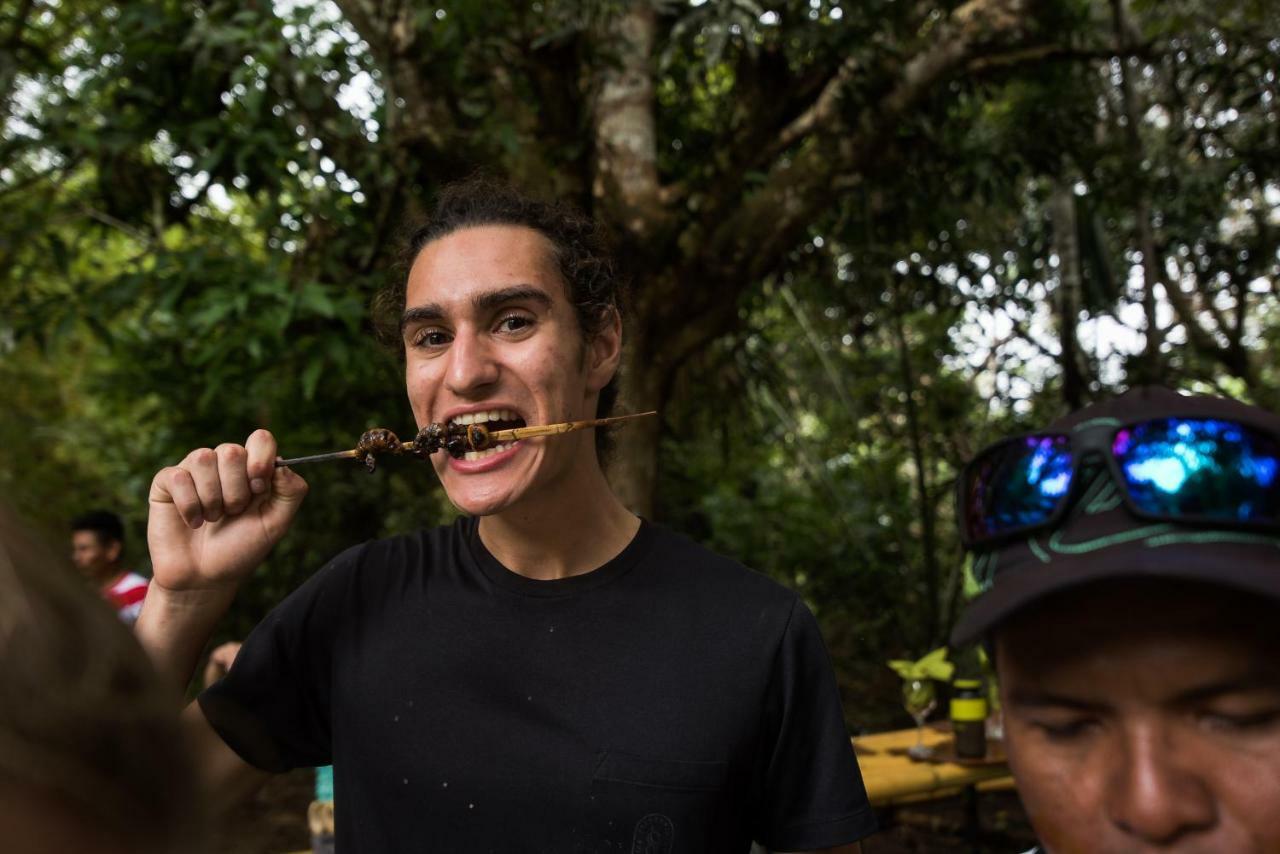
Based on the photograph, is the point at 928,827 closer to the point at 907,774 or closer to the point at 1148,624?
the point at 907,774

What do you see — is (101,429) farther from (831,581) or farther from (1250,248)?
(1250,248)

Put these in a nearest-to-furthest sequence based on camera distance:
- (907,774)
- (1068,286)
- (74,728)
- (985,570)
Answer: (74,728), (985,570), (907,774), (1068,286)

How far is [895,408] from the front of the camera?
8070 mm

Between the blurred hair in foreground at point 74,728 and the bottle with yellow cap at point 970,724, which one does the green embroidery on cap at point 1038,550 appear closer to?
the blurred hair in foreground at point 74,728

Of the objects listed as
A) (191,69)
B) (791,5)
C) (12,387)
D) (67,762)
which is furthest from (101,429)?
(67,762)

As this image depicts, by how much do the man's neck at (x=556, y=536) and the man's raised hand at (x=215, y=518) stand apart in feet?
1.09

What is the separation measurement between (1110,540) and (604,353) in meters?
1.09

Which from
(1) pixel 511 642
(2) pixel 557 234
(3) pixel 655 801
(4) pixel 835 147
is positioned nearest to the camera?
(3) pixel 655 801

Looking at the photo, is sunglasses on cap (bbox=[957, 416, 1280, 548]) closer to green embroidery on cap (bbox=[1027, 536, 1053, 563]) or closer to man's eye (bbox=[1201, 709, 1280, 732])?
green embroidery on cap (bbox=[1027, 536, 1053, 563])

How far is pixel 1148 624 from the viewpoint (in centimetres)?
93

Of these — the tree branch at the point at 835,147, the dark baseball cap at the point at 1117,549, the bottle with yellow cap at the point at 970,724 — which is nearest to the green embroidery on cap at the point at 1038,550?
the dark baseball cap at the point at 1117,549

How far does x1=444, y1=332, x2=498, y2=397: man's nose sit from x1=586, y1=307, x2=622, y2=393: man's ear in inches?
8.0

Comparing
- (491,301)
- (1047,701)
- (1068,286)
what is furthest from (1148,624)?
(1068,286)

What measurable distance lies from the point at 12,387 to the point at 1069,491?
35.3 ft
